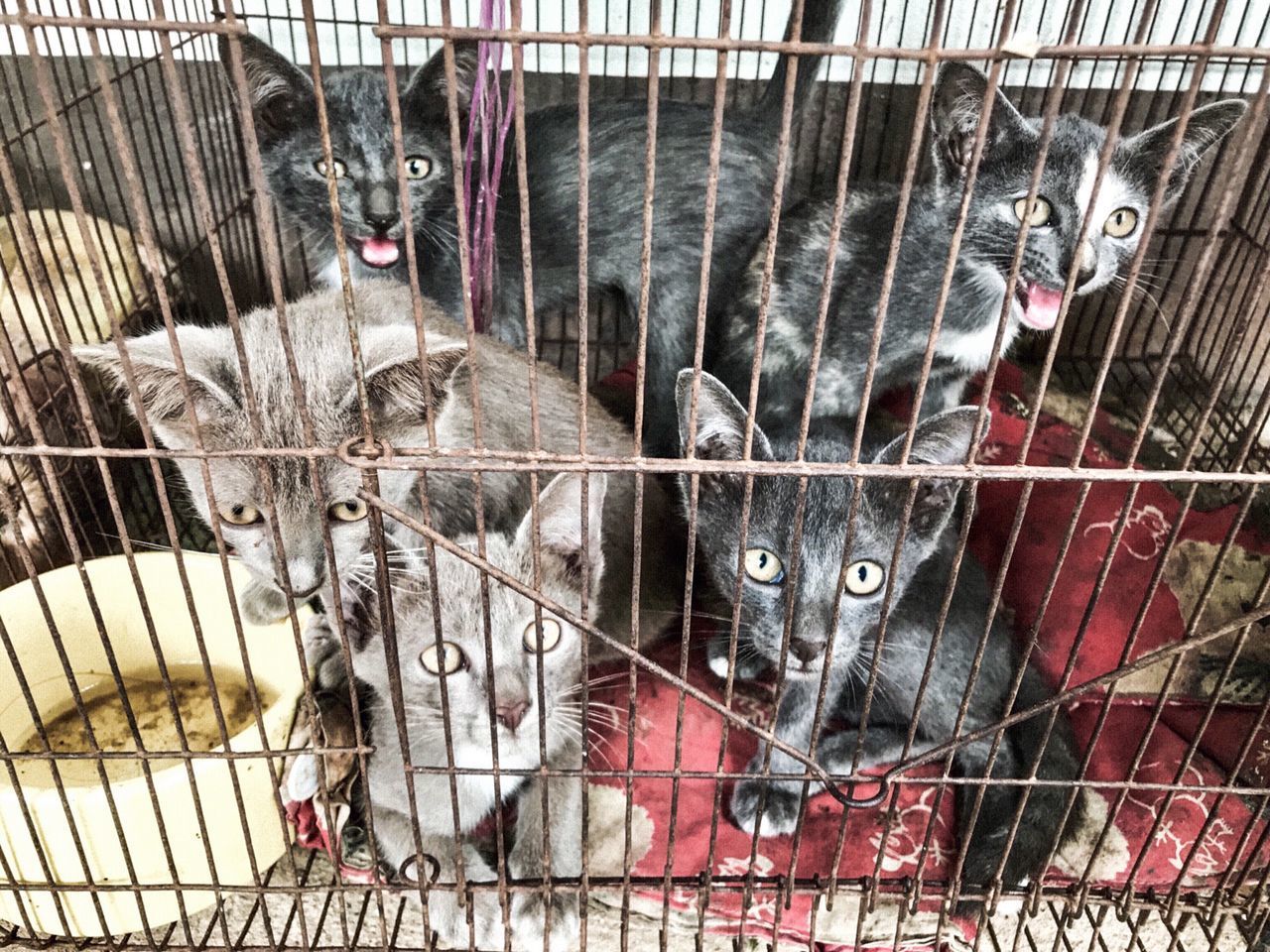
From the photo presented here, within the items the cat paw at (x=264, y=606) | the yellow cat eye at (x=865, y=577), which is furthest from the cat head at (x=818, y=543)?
the cat paw at (x=264, y=606)

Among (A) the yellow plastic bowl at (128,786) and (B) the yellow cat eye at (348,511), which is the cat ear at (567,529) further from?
(A) the yellow plastic bowl at (128,786)

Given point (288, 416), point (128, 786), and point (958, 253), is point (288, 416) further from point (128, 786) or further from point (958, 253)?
point (958, 253)

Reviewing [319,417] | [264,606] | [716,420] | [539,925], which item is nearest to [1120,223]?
[716,420]

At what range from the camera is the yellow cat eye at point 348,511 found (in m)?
1.32

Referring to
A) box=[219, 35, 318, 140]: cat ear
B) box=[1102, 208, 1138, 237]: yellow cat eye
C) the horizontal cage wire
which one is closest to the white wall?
the horizontal cage wire

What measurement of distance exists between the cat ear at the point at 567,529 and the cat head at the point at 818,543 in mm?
177

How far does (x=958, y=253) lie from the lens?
143 centimetres

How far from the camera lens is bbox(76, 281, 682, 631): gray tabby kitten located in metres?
1.17

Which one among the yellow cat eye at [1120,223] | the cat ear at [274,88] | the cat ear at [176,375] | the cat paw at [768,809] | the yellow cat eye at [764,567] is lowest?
the cat paw at [768,809]

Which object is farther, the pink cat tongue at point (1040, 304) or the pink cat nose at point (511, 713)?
the pink cat tongue at point (1040, 304)

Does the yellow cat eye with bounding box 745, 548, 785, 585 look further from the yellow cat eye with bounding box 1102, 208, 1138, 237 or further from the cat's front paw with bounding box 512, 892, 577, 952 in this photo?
the yellow cat eye with bounding box 1102, 208, 1138, 237

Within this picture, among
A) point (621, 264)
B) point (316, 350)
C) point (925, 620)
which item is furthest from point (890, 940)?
point (621, 264)

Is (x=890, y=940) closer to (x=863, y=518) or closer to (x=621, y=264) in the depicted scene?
(x=863, y=518)

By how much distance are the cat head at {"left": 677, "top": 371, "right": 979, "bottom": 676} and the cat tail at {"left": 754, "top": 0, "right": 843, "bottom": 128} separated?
60cm
